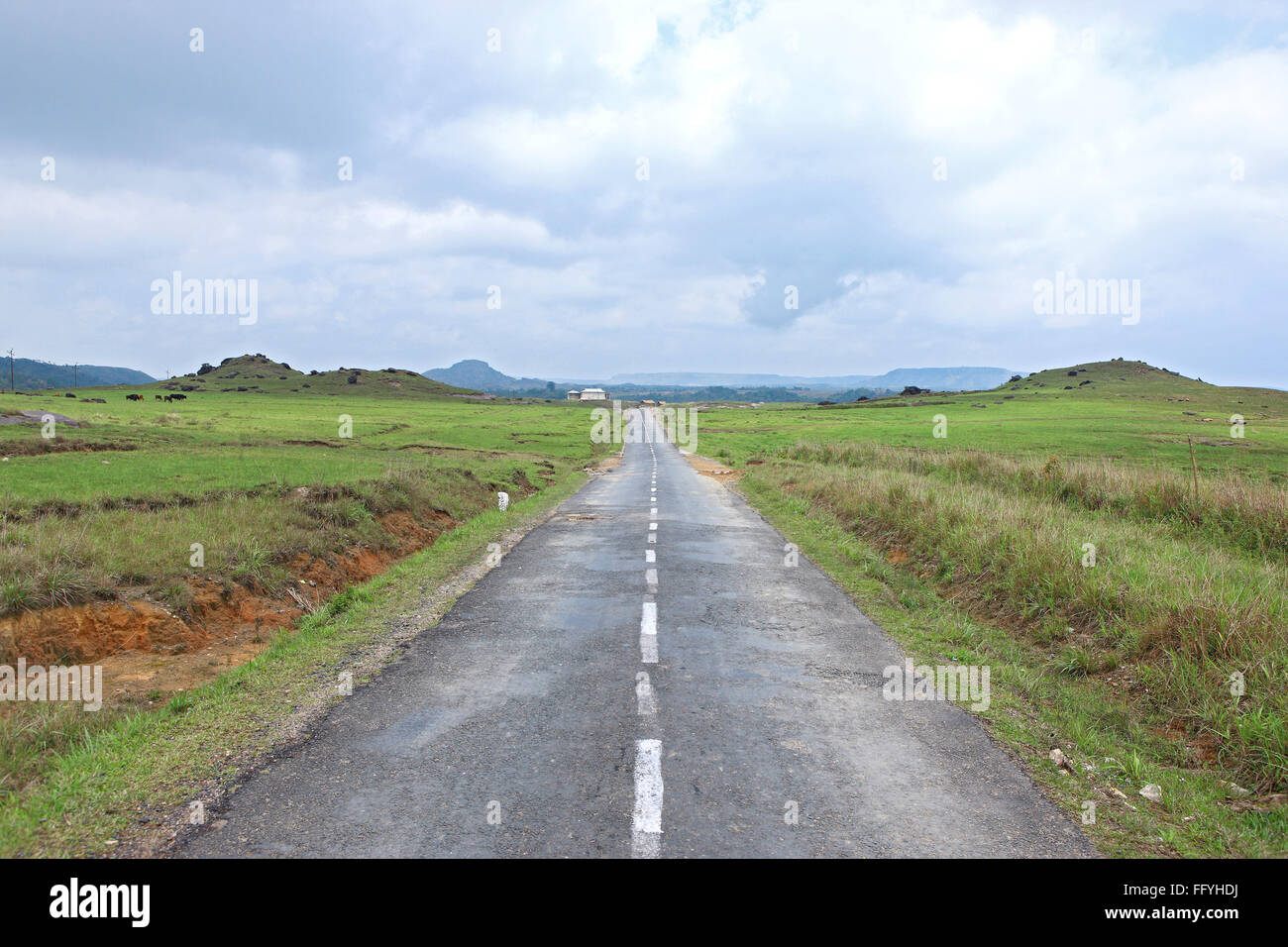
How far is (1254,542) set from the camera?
14266mm

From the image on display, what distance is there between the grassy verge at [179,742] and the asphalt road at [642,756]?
442 millimetres

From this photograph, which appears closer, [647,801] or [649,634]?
[647,801]

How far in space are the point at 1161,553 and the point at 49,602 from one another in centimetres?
1656

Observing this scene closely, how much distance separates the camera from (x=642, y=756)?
19.0 feet

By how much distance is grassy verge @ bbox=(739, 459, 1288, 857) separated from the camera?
5570 millimetres

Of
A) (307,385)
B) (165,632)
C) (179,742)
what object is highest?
(307,385)

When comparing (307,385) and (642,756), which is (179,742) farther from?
(307,385)

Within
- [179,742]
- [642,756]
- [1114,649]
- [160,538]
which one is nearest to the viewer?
[642,756]

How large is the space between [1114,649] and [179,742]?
10.2 metres

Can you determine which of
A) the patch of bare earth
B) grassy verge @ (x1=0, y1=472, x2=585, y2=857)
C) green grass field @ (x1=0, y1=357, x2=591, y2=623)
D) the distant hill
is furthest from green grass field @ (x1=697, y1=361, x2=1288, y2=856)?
the distant hill

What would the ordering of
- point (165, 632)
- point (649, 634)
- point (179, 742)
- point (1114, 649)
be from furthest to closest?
1. point (165, 632)
2. point (649, 634)
3. point (1114, 649)
4. point (179, 742)

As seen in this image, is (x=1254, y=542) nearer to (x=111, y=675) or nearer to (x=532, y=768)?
(x=532, y=768)

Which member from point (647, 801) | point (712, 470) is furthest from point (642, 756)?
point (712, 470)
